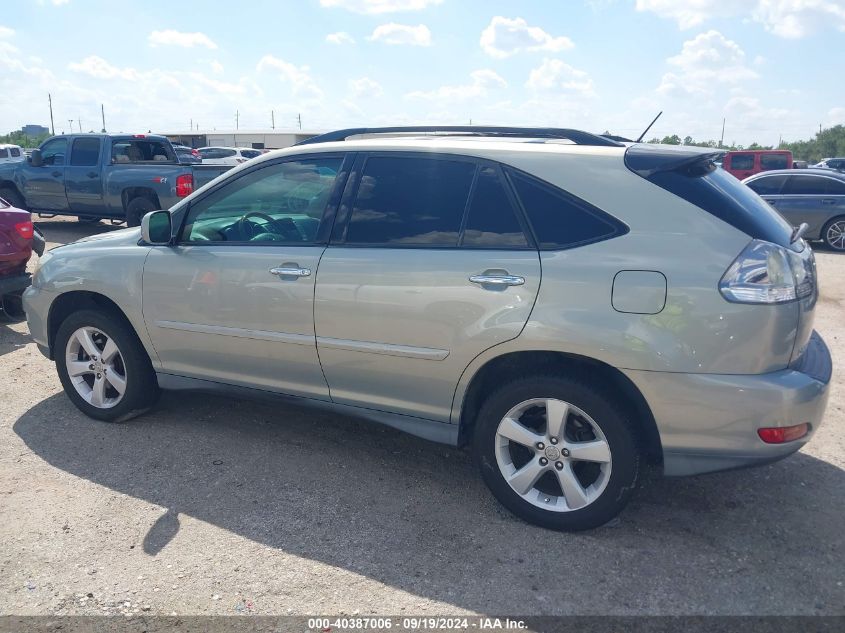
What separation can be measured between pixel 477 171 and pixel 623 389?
124cm

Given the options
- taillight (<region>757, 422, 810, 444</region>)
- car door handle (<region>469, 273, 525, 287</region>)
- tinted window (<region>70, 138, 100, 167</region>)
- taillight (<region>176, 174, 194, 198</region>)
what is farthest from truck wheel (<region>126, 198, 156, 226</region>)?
taillight (<region>757, 422, 810, 444</region>)

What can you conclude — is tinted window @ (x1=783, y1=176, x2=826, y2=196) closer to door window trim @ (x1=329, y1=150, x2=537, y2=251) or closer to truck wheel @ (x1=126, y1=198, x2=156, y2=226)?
truck wheel @ (x1=126, y1=198, x2=156, y2=226)

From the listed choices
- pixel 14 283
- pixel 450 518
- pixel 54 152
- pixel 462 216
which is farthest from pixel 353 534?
pixel 54 152

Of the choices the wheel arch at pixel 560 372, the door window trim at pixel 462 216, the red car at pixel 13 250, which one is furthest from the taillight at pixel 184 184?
the wheel arch at pixel 560 372

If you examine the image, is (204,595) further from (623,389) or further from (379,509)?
(623,389)

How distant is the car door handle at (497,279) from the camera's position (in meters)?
3.21

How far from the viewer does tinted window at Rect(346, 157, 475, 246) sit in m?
3.47

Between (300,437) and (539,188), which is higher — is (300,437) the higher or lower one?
the lower one

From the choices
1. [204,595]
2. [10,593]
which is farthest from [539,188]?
[10,593]

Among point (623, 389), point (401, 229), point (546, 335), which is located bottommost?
point (623, 389)

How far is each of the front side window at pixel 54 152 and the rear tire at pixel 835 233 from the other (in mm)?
14105

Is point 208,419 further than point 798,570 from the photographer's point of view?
Yes

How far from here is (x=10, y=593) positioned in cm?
291

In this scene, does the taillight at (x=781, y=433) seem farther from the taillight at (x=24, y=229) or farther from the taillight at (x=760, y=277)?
the taillight at (x=24, y=229)
